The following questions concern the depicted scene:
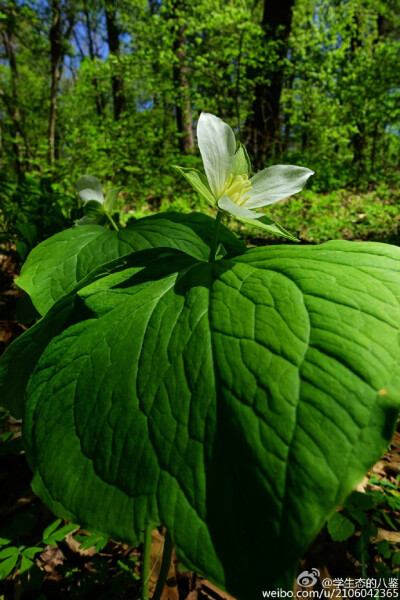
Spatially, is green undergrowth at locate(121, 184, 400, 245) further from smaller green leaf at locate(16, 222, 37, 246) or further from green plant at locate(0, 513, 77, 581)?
green plant at locate(0, 513, 77, 581)

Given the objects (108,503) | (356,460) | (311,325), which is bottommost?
(108,503)

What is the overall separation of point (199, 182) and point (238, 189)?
0.12 metres

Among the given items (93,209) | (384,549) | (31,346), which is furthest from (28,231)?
(384,549)

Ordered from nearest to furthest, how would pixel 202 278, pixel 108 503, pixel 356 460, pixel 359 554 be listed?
1. pixel 356 460
2. pixel 108 503
3. pixel 202 278
4. pixel 359 554

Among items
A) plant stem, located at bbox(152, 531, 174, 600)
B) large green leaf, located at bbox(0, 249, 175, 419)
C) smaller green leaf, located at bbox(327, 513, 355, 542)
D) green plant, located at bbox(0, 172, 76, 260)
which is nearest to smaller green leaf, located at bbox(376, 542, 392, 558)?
smaller green leaf, located at bbox(327, 513, 355, 542)

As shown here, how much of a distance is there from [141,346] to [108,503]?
236 mm

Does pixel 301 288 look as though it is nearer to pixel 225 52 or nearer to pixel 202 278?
pixel 202 278

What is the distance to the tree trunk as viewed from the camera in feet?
18.5

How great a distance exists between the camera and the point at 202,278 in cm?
69

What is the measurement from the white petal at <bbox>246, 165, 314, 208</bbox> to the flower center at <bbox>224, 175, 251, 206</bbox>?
0.01m

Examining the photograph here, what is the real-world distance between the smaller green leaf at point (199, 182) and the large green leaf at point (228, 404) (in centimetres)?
20

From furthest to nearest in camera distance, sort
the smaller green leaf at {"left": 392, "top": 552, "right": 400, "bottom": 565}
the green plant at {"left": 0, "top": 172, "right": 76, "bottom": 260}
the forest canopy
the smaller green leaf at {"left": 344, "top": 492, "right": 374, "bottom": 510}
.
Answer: the forest canopy → the green plant at {"left": 0, "top": 172, "right": 76, "bottom": 260} → the smaller green leaf at {"left": 344, "top": 492, "right": 374, "bottom": 510} → the smaller green leaf at {"left": 392, "top": 552, "right": 400, "bottom": 565}

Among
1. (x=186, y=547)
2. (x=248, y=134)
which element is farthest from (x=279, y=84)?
(x=186, y=547)

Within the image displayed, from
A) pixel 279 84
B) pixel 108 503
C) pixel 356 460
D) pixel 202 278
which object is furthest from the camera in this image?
pixel 279 84
